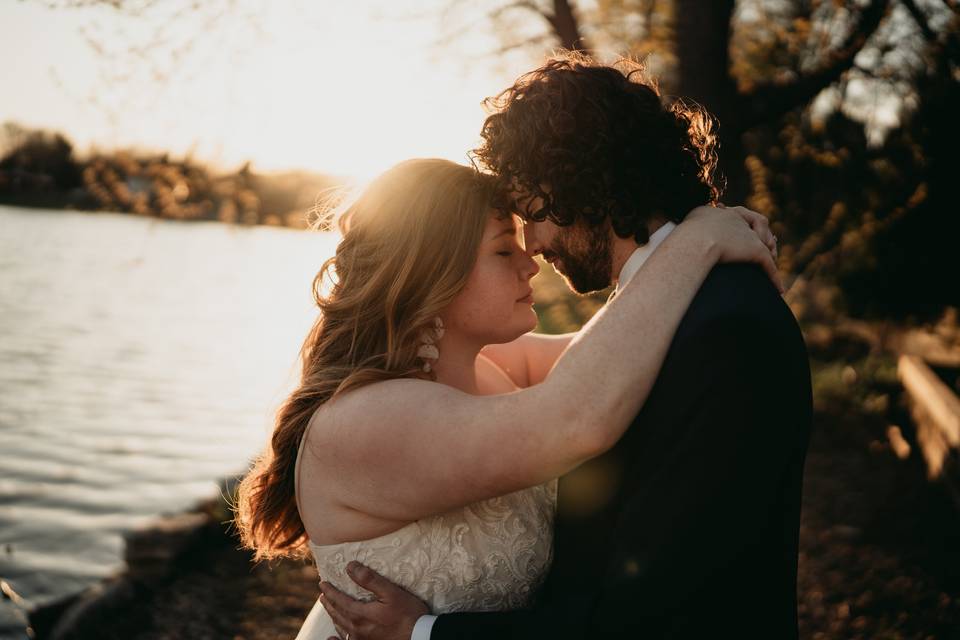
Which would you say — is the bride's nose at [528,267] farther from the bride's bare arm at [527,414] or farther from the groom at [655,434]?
the bride's bare arm at [527,414]

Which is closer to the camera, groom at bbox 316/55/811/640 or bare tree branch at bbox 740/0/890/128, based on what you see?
groom at bbox 316/55/811/640

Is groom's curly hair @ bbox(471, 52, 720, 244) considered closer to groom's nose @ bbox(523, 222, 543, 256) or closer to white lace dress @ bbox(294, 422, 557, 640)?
groom's nose @ bbox(523, 222, 543, 256)

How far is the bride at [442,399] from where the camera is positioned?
6.47 ft

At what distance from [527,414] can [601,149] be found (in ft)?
2.89

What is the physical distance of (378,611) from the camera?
7.95 ft

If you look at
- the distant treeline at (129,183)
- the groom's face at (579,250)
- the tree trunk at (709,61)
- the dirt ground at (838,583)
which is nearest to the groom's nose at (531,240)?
the groom's face at (579,250)

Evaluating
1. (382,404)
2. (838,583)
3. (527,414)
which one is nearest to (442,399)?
(382,404)

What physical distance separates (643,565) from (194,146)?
4252 millimetres

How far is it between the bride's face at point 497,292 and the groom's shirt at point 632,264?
468 millimetres

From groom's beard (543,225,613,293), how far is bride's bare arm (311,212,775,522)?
1.14 feet

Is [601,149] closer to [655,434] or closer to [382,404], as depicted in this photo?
[655,434]

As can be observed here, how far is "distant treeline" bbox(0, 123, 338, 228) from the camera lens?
4.52 meters

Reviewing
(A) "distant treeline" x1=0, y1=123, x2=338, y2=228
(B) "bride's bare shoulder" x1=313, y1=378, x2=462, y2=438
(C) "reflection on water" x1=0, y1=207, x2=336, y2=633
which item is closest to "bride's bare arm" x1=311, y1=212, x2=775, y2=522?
(B) "bride's bare shoulder" x1=313, y1=378, x2=462, y2=438

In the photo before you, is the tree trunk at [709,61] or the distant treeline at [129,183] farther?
the tree trunk at [709,61]
